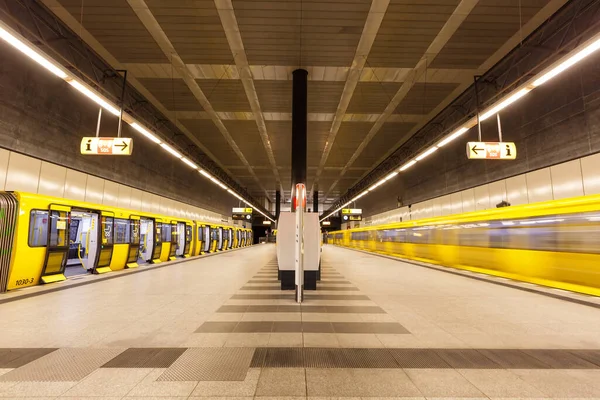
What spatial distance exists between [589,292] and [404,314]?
4.07 m

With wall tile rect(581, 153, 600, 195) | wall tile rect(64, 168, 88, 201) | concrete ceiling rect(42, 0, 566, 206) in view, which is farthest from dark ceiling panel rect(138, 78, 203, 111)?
wall tile rect(581, 153, 600, 195)

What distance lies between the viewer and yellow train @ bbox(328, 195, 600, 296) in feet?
18.7

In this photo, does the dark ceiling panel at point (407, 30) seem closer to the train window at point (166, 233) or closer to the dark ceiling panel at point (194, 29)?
the dark ceiling panel at point (194, 29)

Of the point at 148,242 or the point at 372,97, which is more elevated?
the point at 372,97

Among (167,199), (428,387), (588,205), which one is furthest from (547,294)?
(167,199)

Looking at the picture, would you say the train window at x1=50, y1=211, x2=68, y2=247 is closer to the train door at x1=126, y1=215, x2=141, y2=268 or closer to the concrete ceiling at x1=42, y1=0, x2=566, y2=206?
the train door at x1=126, y1=215, x2=141, y2=268

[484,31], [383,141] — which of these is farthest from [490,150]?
[383,141]

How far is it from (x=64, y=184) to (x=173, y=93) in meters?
4.80

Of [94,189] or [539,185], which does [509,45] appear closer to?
[539,185]

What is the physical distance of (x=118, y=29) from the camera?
7.51m

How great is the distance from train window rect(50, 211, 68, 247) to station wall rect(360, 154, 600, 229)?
13898mm

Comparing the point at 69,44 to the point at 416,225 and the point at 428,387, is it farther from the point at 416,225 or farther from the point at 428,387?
the point at 416,225

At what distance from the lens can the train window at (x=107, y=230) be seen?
9039 millimetres

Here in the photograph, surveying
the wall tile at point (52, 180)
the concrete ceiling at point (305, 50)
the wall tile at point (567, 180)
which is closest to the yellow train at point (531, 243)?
the wall tile at point (567, 180)
